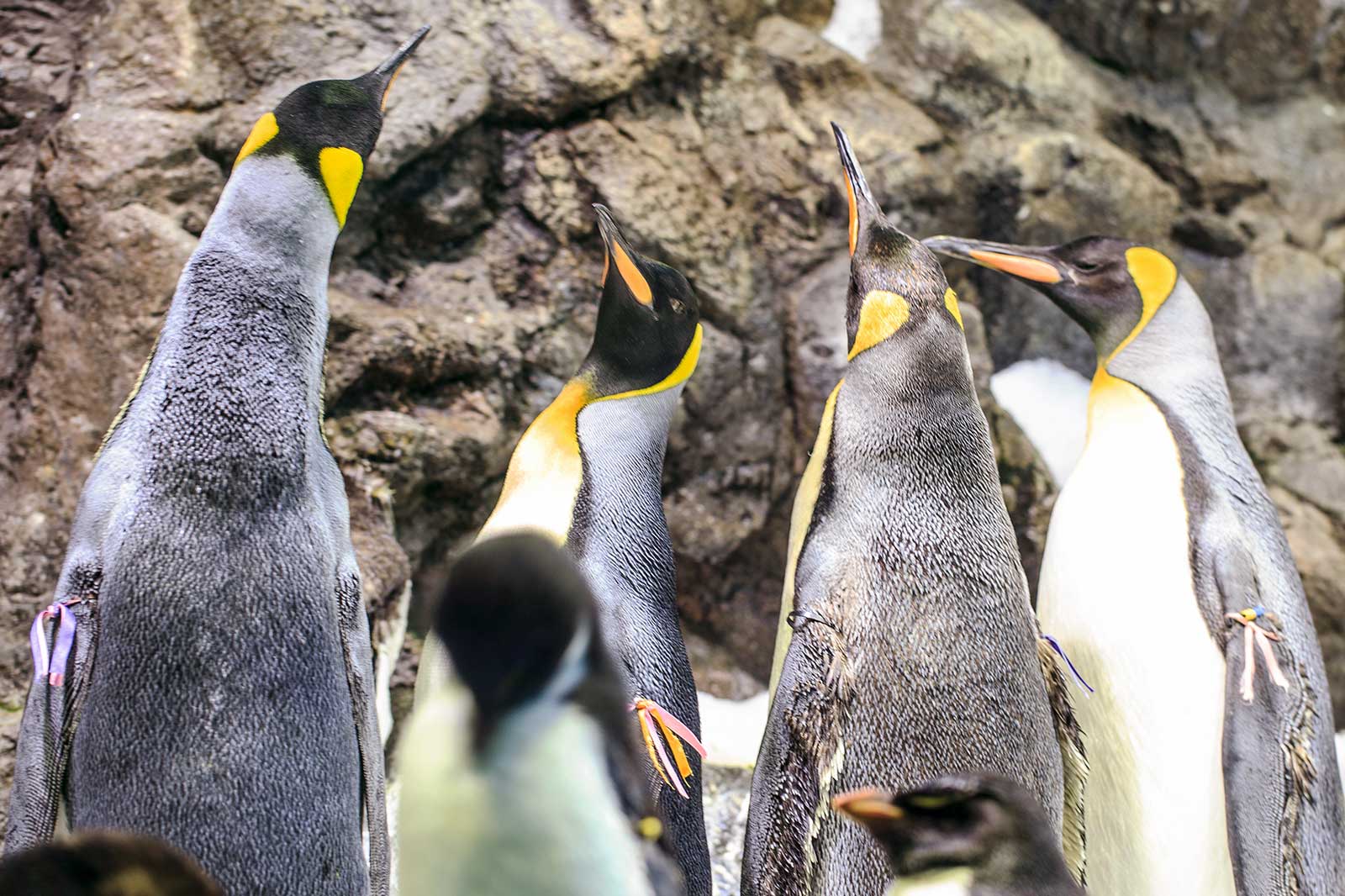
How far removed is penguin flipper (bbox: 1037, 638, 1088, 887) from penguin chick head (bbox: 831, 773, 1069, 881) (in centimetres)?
67

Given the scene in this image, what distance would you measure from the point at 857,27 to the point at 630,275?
6.17 feet

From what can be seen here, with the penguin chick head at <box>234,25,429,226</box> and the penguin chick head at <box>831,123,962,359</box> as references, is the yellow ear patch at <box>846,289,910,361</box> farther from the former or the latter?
the penguin chick head at <box>234,25,429,226</box>

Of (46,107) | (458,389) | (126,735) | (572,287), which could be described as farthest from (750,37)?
(126,735)

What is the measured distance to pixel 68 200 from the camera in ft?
7.73

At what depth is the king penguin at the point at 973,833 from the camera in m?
1.29

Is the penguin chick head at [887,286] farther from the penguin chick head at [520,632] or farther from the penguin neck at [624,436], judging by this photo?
the penguin chick head at [520,632]

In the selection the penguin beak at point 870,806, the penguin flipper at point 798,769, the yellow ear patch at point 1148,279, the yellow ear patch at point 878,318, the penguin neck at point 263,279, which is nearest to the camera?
the penguin beak at point 870,806

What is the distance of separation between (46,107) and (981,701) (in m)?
2.39

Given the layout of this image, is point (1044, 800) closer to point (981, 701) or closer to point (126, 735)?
point (981, 701)

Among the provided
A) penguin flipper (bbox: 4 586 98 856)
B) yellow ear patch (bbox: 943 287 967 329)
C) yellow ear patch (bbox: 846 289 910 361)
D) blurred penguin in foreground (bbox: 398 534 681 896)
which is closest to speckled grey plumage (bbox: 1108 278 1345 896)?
yellow ear patch (bbox: 943 287 967 329)

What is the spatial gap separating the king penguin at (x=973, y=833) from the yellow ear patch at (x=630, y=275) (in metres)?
1.26

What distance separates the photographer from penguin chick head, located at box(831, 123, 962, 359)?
6.91 feet

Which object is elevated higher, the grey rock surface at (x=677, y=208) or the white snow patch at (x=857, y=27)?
the white snow patch at (x=857, y=27)

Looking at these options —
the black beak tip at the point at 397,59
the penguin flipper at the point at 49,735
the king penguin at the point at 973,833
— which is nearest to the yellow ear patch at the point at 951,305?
the king penguin at the point at 973,833
